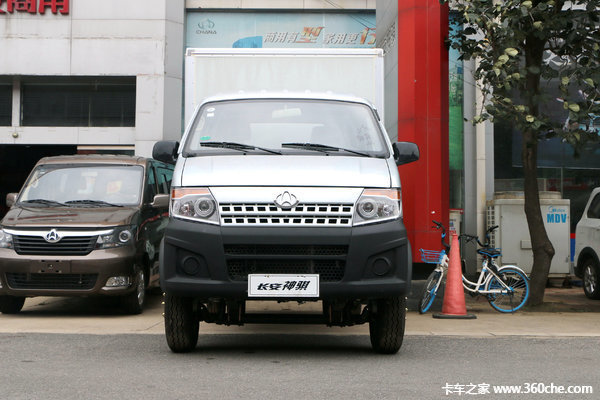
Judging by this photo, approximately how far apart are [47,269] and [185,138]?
3.17 metres

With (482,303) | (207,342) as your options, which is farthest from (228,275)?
(482,303)

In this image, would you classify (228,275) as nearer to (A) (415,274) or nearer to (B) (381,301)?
(B) (381,301)

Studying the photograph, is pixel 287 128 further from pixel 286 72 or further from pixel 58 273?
pixel 58 273

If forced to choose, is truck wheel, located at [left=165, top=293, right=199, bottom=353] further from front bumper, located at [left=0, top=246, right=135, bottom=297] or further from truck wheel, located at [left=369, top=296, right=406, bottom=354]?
front bumper, located at [left=0, top=246, right=135, bottom=297]

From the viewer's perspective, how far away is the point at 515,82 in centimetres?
980

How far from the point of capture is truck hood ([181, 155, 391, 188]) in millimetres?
5961

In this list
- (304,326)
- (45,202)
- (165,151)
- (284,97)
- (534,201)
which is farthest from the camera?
(534,201)

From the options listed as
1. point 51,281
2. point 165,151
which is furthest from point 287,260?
point 51,281

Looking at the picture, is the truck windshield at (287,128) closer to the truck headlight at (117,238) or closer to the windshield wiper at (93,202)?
the truck headlight at (117,238)

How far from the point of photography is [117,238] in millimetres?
9312

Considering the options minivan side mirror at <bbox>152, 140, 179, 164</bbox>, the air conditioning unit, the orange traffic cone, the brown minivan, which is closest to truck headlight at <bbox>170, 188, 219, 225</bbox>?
minivan side mirror at <bbox>152, 140, 179, 164</bbox>

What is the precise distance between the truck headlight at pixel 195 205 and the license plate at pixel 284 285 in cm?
53

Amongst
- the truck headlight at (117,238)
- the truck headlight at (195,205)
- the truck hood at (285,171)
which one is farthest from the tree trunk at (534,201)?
the truck headlight at (195,205)

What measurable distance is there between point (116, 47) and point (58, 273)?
1021cm
